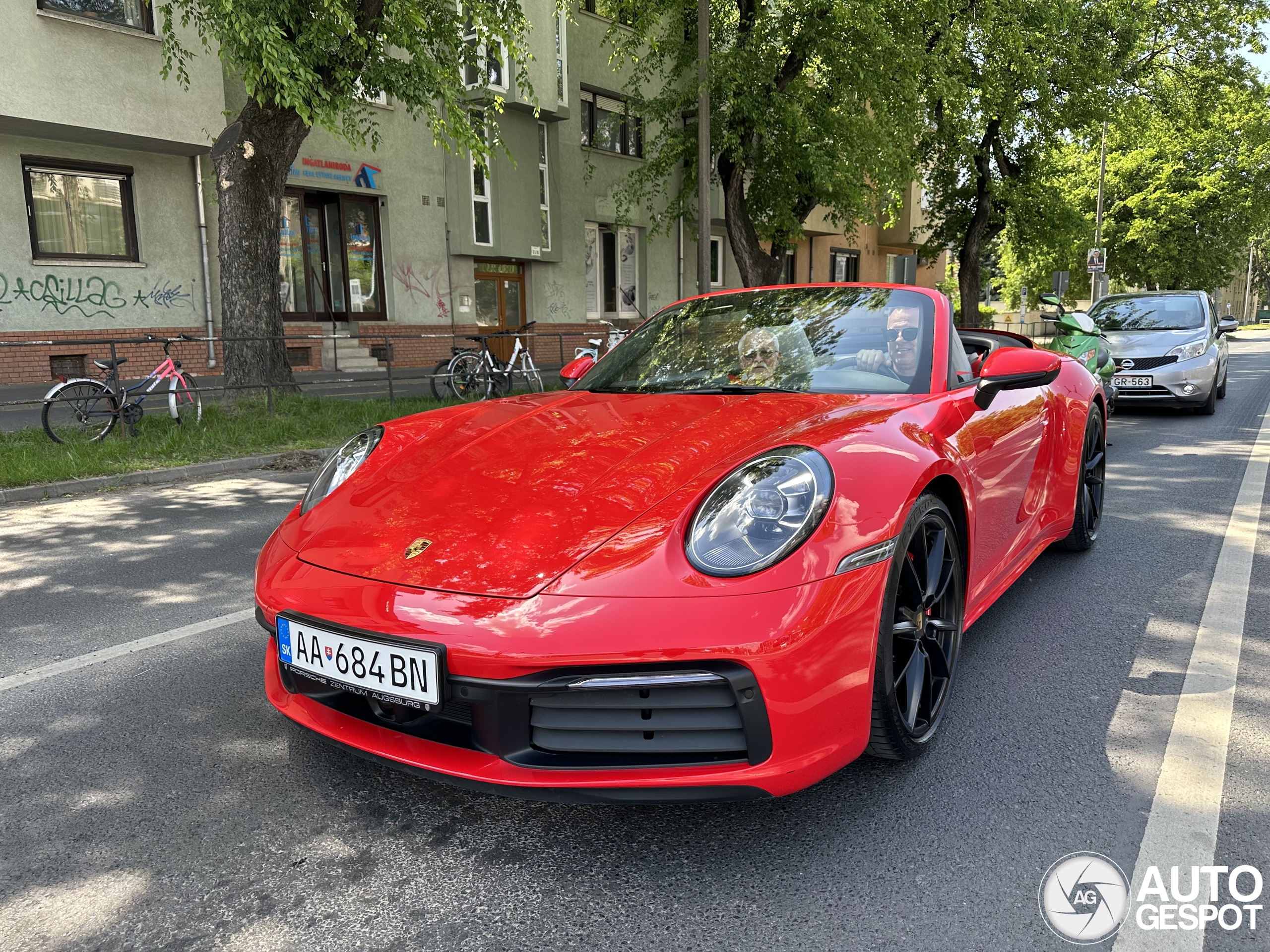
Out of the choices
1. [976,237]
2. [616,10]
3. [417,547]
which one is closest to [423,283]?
[616,10]

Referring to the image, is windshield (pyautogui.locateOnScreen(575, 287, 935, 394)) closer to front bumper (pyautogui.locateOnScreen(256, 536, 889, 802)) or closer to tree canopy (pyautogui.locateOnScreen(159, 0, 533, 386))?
front bumper (pyautogui.locateOnScreen(256, 536, 889, 802))

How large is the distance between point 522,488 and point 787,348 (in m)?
1.32

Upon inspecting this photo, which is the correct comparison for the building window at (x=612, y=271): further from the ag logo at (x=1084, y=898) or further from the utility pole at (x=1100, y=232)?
the ag logo at (x=1084, y=898)

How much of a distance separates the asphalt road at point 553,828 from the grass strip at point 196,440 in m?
4.63

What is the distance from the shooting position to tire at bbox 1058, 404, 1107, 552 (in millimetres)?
4680

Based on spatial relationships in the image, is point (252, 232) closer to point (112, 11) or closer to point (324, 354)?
point (112, 11)

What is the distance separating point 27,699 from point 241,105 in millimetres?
15700

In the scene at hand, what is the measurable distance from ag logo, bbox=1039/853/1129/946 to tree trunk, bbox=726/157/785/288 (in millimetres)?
15259

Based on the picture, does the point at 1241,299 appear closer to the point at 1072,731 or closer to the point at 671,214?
the point at 671,214

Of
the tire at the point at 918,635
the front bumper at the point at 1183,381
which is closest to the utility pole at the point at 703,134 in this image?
the front bumper at the point at 1183,381

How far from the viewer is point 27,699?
3094 millimetres

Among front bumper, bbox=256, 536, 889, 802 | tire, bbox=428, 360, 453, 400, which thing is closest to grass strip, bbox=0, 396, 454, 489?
tire, bbox=428, 360, 453, 400

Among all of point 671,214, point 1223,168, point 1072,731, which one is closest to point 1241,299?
point 1223,168

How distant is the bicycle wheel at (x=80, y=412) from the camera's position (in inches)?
351
